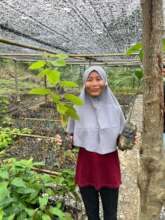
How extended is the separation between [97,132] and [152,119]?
0.92 m

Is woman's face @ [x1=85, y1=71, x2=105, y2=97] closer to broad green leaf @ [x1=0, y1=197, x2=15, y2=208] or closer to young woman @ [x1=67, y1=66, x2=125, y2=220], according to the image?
young woman @ [x1=67, y1=66, x2=125, y2=220]

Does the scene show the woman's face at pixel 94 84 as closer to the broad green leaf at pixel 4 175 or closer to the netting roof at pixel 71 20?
the broad green leaf at pixel 4 175

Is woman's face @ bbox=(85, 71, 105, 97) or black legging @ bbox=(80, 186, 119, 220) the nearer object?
woman's face @ bbox=(85, 71, 105, 97)

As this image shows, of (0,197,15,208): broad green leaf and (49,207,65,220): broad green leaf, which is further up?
(0,197,15,208): broad green leaf

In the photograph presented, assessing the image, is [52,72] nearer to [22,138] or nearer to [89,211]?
[89,211]

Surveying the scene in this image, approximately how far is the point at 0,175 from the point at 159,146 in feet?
4.13

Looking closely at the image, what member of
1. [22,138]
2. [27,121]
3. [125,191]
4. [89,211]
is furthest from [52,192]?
[27,121]

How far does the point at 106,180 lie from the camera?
1.83 metres

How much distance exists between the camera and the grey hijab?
1745mm

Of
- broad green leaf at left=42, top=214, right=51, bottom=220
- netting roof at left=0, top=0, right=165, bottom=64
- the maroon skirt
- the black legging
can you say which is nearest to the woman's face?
the maroon skirt

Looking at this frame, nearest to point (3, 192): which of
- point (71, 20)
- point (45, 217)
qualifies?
point (45, 217)

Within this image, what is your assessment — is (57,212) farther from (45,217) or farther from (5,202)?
(5,202)

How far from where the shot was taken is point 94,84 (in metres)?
1.70

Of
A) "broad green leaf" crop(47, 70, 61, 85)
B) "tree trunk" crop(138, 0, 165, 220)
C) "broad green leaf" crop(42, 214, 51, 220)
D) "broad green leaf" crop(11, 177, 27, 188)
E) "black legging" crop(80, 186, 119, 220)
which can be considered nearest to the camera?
"tree trunk" crop(138, 0, 165, 220)
